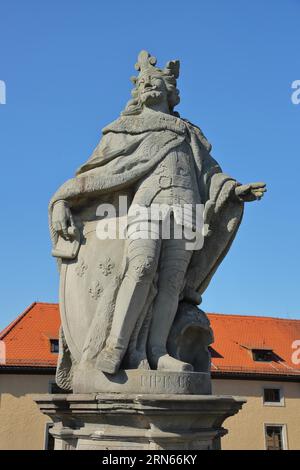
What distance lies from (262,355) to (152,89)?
24725 mm

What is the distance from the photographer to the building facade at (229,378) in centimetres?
2364

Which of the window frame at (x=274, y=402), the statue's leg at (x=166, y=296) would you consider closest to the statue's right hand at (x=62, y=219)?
the statue's leg at (x=166, y=296)

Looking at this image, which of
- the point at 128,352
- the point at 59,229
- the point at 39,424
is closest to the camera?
the point at 128,352

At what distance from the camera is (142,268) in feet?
15.1

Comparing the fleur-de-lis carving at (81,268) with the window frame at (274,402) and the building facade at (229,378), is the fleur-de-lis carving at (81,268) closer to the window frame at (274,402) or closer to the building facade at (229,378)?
the building facade at (229,378)

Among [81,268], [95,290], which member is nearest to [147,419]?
[95,290]

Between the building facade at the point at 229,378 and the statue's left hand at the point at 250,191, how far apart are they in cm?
2011

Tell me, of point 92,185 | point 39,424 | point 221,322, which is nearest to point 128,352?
point 92,185

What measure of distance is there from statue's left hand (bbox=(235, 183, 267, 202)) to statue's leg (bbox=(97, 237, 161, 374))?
1.19m

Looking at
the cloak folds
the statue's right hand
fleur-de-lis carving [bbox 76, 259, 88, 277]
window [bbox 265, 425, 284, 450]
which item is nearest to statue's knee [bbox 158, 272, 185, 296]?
the cloak folds

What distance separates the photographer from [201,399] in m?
4.16

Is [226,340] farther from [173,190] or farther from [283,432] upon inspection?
[173,190]

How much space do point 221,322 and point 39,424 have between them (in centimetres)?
1204
